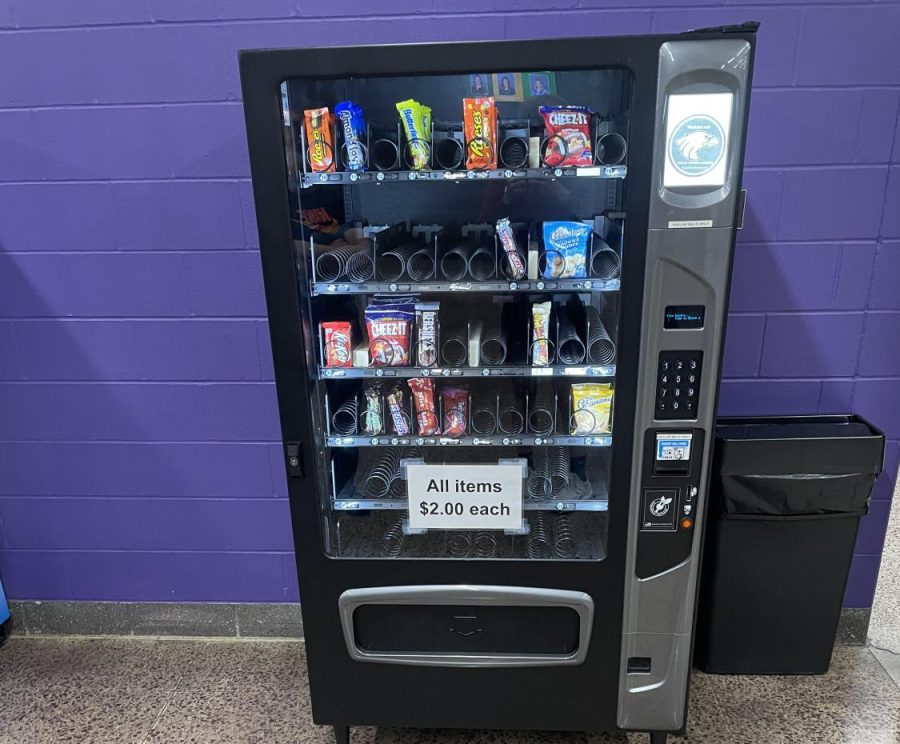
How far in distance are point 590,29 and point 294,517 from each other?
1.68 metres

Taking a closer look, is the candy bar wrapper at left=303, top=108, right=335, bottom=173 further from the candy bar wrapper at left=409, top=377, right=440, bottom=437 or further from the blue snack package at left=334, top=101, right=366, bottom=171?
the candy bar wrapper at left=409, top=377, right=440, bottom=437

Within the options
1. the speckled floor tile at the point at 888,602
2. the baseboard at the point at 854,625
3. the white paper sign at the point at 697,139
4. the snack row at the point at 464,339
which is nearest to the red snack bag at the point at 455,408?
the snack row at the point at 464,339

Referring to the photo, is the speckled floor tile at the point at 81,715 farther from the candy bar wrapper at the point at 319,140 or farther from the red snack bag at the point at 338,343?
the candy bar wrapper at the point at 319,140

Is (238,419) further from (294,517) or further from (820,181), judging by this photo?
(820,181)

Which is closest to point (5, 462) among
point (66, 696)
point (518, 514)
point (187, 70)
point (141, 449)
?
point (141, 449)

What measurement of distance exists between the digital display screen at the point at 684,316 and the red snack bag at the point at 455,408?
0.58 m

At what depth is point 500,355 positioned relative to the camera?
171 cm

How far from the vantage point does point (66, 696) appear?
7.55 feet

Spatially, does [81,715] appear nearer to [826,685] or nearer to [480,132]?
[480,132]

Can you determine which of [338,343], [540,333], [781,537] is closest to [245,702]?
[338,343]

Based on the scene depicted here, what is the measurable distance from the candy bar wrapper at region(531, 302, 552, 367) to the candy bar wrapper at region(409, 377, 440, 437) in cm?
31

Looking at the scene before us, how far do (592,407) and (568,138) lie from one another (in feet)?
2.25

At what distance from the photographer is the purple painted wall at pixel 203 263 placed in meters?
1.99

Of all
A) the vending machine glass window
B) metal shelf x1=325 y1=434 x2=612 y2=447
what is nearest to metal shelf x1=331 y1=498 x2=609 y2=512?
the vending machine glass window
